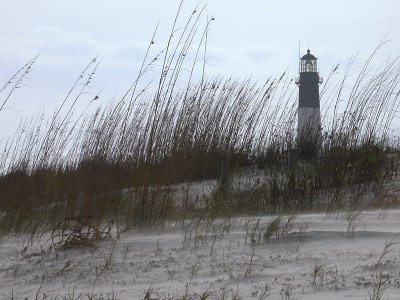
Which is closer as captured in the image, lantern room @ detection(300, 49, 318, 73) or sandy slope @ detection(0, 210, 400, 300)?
sandy slope @ detection(0, 210, 400, 300)

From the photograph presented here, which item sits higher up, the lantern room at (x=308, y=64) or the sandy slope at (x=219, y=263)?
the lantern room at (x=308, y=64)

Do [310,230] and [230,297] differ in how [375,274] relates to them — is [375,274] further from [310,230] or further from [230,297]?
[310,230]

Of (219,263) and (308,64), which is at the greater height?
(308,64)

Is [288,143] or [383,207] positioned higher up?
[288,143]

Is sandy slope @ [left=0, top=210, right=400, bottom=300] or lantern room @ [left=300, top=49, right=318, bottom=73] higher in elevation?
lantern room @ [left=300, top=49, right=318, bottom=73]

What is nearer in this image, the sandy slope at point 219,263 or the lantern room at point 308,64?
the sandy slope at point 219,263

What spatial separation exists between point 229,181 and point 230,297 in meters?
2.64

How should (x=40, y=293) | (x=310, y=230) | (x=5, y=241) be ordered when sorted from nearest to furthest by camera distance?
1. (x=40, y=293)
2. (x=310, y=230)
3. (x=5, y=241)

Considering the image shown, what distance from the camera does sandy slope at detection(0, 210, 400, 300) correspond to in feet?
7.55

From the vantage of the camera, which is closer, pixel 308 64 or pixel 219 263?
pixel 219 263

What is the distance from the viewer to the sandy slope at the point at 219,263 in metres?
2.30

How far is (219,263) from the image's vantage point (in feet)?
8.68

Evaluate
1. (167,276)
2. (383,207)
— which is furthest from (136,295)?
(383,207)

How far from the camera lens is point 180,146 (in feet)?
15.6
